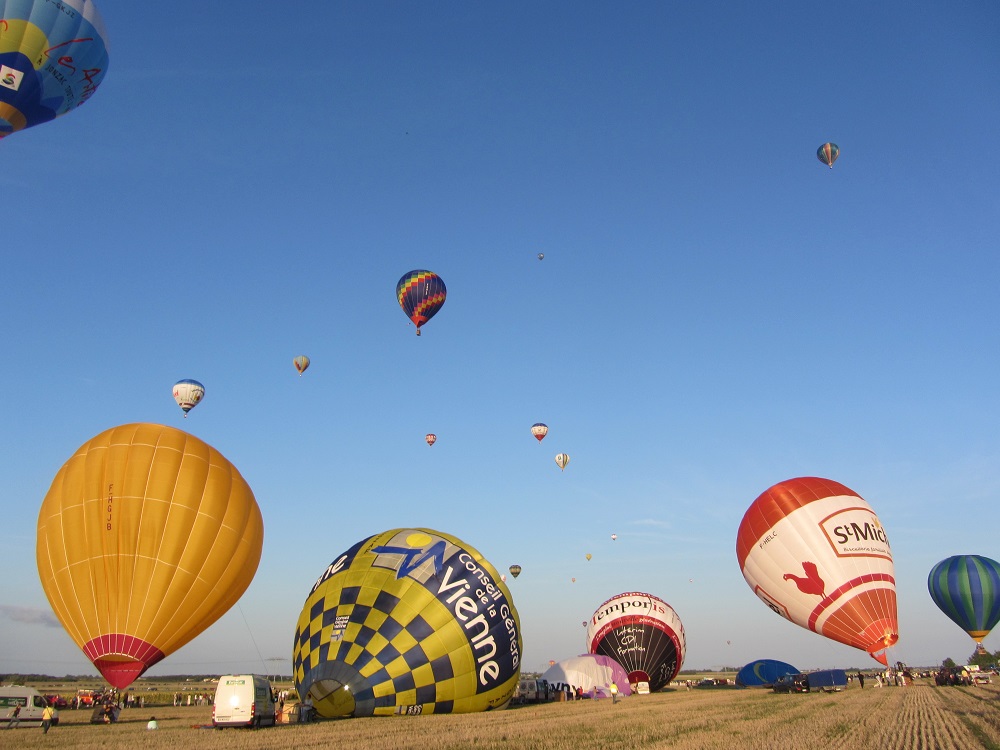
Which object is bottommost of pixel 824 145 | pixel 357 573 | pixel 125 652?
pixel 125 652

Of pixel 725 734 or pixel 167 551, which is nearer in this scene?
pixel 725 734

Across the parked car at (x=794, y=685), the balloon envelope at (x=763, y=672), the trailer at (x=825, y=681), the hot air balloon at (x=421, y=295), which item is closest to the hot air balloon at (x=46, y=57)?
the hot air balloon at (x=421, y=295)

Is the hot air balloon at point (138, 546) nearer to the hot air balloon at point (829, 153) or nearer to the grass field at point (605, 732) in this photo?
the grass field at point (605, 732)

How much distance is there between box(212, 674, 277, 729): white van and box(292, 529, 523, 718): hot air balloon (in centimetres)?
79

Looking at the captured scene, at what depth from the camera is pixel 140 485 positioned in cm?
1562

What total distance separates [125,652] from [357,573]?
497 cm

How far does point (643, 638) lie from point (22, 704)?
65.8 ft

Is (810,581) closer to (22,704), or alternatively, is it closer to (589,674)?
(589,674)

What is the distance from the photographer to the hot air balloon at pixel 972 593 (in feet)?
110

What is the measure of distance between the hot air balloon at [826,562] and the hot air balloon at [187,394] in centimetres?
1965

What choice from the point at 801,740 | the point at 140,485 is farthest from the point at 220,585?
the point at 801,740

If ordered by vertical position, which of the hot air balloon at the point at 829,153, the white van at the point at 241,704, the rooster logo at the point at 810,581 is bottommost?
the white van at the point at 241,704

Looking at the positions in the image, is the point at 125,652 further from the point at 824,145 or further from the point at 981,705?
the point at 824,145

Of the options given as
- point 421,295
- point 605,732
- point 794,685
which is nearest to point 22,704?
Answer: point 605,732
